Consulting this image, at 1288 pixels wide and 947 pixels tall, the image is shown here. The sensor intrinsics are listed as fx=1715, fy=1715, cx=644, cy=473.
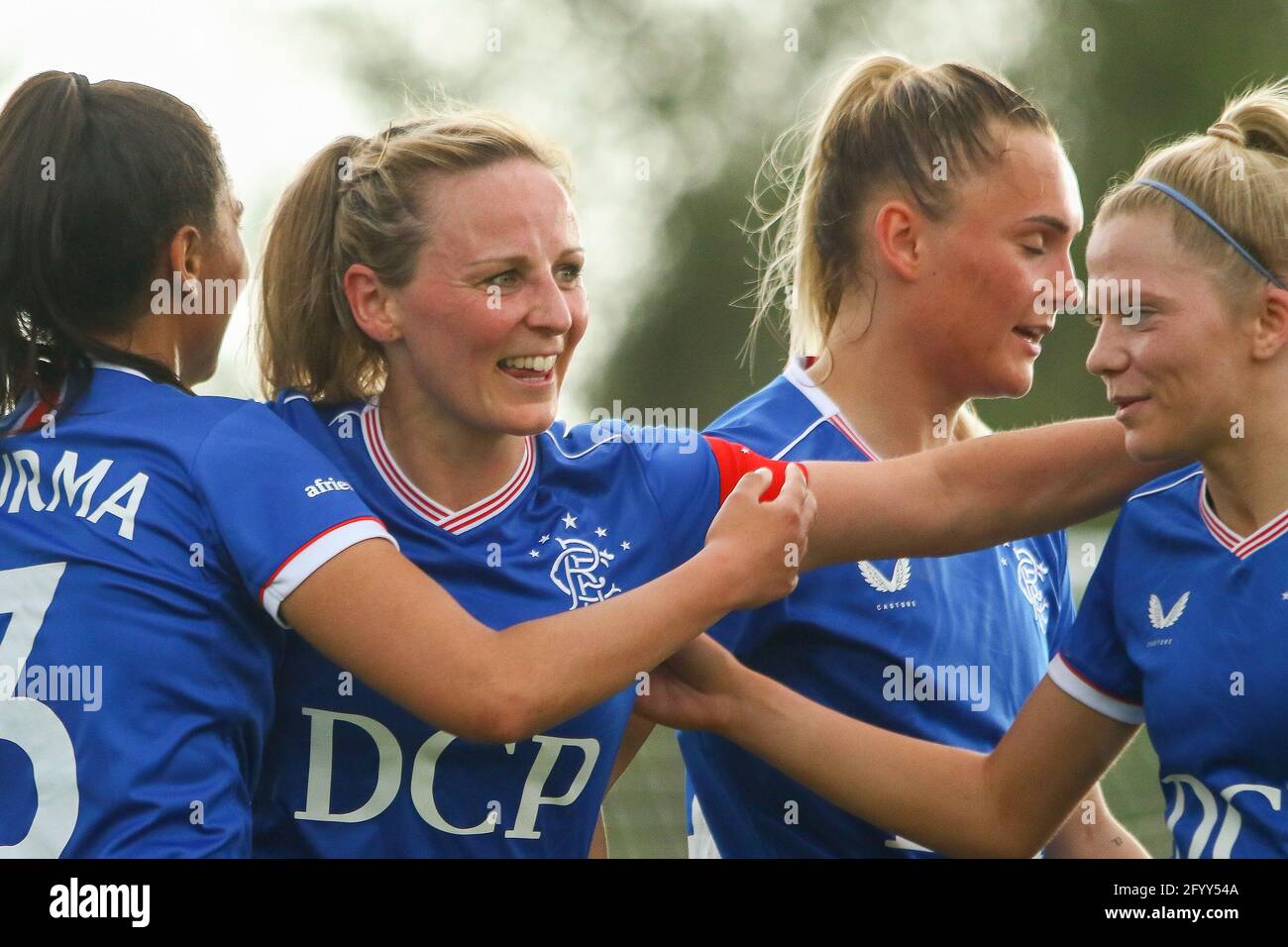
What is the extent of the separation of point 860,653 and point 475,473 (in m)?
0.75

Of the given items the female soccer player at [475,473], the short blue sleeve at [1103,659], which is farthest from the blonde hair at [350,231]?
the short blue sleeve at [1103,659]

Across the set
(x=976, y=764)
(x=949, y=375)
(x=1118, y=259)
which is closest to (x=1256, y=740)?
(x=976, y=764)

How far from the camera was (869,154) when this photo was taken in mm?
3246

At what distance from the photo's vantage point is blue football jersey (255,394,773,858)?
2518 millimetres

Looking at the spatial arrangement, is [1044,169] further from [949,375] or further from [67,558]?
[67,558]

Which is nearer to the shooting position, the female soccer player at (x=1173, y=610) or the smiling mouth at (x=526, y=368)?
the female soccer player at (x=1173, y=610)

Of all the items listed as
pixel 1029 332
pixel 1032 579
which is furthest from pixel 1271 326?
pixel 1032 579

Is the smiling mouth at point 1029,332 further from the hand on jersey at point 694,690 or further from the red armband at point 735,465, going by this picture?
the hand on jersey at point 694,690

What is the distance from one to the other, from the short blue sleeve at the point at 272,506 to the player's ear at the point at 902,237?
1.24 metres

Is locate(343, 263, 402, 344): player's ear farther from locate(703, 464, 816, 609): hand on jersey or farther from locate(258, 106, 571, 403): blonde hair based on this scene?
locate(703, 464, 816, 609): hand on jersey

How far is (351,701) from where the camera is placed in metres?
2.52

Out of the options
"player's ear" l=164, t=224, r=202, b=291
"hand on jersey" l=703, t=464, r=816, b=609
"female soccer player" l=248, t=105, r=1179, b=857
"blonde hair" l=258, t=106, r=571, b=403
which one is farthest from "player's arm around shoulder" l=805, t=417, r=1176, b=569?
"player's ear" l=164, t=224, r=202, b=291

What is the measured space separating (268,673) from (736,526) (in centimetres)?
71

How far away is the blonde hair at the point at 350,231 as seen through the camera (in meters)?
2.66
